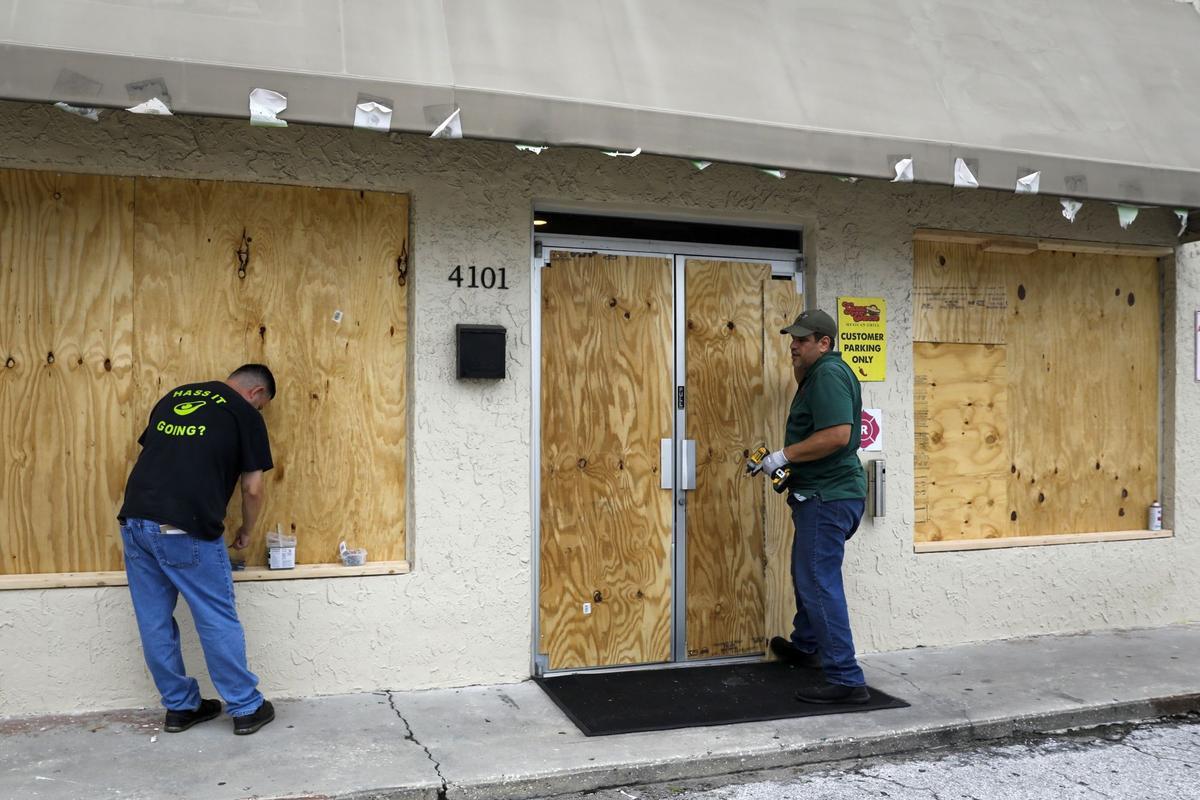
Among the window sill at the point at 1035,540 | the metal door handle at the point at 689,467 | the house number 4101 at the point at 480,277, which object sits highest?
the house number 4101 at the point at 480,277

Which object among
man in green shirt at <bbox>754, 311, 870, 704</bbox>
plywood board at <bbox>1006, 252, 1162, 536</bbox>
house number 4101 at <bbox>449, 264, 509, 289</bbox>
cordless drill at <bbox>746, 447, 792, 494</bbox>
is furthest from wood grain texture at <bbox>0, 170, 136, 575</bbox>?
plywood board at <bbox>1006, 252, 1162, 536</bbox>

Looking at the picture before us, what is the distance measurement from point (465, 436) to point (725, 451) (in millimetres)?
1653

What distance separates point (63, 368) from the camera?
5.30 meters

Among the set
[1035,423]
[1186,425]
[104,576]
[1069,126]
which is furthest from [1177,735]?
[104,576]

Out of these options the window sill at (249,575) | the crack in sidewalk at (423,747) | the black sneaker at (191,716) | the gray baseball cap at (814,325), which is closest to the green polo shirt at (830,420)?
the gray baseball cap at (814,325)

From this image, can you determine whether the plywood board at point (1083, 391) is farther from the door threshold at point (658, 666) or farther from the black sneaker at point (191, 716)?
the black sneaker at point (191, 716)

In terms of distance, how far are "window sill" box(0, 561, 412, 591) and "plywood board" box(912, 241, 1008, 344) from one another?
370cm

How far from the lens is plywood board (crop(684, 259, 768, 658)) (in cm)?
644

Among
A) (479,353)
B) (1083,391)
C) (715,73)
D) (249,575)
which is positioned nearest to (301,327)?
(479,353)

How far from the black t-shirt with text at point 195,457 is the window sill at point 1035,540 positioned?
4.17 m

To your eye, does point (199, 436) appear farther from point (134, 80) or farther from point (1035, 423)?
point (1035, 423)

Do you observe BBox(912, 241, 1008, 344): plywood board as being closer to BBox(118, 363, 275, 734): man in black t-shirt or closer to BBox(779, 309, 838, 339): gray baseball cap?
BBox(779, 309, 838, 339): gray baseball cap

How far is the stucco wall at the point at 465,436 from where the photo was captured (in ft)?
17.2

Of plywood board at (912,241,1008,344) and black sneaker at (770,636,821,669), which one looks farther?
plywood board at (912,241,1008,344)
